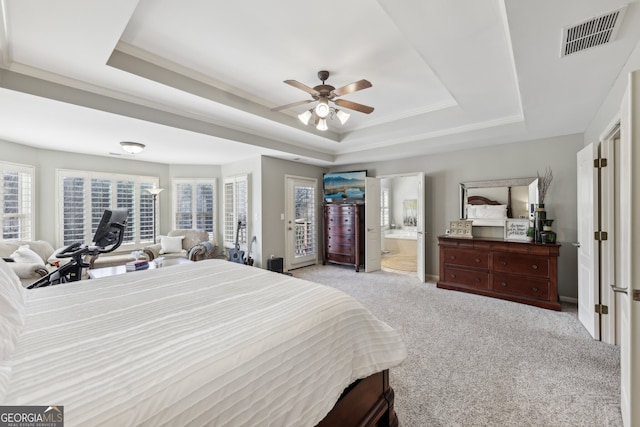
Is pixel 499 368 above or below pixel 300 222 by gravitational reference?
below

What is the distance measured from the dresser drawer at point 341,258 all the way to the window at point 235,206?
76.9 inches

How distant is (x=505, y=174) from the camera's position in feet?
14.7

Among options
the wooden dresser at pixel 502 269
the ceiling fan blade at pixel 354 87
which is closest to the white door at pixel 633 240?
the ceiling fan blade at pixel 354 87

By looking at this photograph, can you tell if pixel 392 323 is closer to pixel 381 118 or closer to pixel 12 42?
pixel 381 118

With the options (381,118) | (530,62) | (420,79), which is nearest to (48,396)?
(530,62)

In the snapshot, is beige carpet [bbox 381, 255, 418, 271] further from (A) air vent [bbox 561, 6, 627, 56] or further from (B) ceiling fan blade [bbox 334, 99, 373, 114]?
(A) air vent [bbox 561, 6, 627, 56]

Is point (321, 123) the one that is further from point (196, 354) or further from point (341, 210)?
point (341, 210)

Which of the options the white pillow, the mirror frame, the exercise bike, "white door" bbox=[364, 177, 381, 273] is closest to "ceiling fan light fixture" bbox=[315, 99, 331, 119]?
the exercise bike

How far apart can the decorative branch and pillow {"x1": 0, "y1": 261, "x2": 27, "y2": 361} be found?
548cm

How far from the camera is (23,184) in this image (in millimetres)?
4379

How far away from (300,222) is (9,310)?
499 centimetres

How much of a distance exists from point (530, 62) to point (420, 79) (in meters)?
1.18

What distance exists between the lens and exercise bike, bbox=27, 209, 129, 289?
2.58 m

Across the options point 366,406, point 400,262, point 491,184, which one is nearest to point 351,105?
point 366,406
